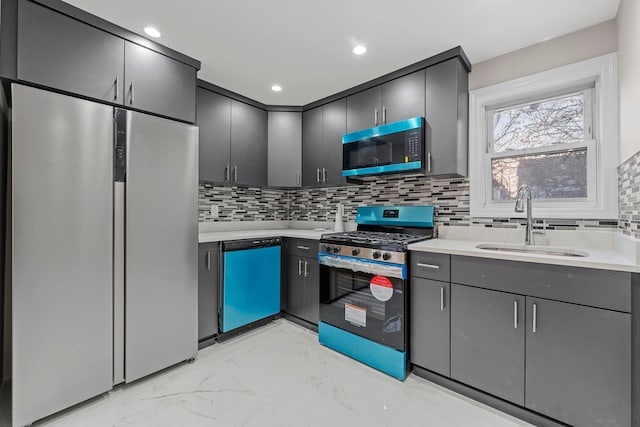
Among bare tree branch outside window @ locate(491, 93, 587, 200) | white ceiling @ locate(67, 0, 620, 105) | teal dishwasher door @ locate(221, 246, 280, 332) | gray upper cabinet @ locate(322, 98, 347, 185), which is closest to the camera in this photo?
white ceiling @ locate(67, 0, 620, 105)

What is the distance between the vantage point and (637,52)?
140cm

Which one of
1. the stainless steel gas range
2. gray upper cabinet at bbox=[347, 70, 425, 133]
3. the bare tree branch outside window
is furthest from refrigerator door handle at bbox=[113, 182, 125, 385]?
the bare tree branch outside window

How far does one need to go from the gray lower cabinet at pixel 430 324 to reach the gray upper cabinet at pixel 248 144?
1.92 meters

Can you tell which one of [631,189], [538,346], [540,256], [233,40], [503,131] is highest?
[233,40]

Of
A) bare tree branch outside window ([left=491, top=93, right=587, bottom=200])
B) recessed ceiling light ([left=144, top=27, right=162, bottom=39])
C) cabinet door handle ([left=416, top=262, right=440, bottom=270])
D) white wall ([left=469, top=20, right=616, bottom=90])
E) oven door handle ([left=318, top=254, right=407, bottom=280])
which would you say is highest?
recessed ceiling light ([left=144, top=27, right=162, bottom=39])

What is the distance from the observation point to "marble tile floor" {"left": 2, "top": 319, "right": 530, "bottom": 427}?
5.18 feet

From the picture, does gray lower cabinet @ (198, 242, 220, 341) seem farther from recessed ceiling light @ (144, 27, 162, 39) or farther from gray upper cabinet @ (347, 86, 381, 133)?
gray upper cabinet @ (347, 86, 381, 133)

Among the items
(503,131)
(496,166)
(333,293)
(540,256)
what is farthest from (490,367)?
(503,131)

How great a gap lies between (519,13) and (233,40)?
6.00 feet

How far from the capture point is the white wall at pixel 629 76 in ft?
4.64

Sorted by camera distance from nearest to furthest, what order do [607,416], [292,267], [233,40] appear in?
[607,416] → [233,40] → [292,267]

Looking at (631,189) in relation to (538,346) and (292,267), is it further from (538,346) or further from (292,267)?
(292,267)

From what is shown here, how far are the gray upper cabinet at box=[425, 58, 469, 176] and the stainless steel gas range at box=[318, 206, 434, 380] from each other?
1.46ft

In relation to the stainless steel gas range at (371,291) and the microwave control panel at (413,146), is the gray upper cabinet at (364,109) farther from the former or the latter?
the stainless steel gas range at (371,291)
